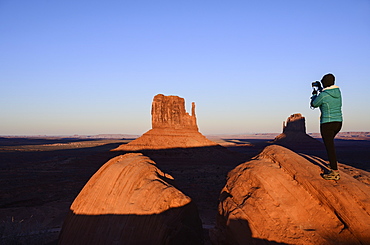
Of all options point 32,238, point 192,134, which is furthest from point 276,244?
point 192,134

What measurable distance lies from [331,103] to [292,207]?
2.20m

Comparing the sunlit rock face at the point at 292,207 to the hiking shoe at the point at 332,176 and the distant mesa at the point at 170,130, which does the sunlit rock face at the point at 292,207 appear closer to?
the hiking shoe at the point at 332,176

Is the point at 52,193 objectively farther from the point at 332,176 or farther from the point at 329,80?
the point at 329,80

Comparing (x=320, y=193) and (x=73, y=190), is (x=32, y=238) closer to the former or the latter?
(x=320, y=193)

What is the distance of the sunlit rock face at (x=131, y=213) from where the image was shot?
5871 millimetres

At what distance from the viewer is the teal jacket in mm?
5520

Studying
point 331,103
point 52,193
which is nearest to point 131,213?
point 331,103

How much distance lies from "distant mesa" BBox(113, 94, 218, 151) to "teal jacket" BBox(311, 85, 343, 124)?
143 ft

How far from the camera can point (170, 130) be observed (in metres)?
55.9

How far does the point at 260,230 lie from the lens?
5312mm

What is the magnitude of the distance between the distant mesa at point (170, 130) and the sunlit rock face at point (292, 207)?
139 feet

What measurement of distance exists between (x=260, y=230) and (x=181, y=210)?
1.86 metres

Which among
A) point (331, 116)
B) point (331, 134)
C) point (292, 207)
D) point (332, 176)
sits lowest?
point (292, 207)

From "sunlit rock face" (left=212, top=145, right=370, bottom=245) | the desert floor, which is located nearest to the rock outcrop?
the desert floor
